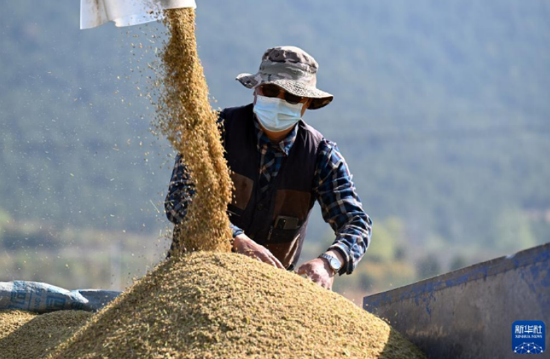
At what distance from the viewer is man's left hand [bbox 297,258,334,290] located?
274 cm

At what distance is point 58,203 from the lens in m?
11.4

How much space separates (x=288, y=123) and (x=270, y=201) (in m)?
0.35

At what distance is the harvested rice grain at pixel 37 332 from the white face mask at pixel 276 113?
1111mm

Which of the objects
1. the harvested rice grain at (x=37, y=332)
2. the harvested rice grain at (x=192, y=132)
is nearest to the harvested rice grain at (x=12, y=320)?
the harvested rice grain at (x=37, y=332)

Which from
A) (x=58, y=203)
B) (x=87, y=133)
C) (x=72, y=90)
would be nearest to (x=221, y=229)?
(x=87, y=133)

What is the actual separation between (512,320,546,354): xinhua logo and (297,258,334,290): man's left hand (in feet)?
3.06

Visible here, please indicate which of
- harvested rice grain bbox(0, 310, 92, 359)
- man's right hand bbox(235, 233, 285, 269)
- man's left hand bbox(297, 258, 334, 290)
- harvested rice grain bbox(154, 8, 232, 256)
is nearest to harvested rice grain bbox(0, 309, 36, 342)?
harvested rice grain bbox(0, 310, 92, 359)

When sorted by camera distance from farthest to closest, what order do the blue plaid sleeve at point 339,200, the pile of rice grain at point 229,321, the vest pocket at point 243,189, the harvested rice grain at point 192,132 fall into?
1. the vest pocket at point 243,189
2. the blue plaid sleeve at point 339,200
3. the harvested rice grain at point 192,132
4. the pile of rice grain at point 229,321

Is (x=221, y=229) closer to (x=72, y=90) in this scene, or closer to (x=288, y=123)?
(x=288, y=123)

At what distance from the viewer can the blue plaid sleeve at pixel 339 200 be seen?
307cm

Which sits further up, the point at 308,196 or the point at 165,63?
the point at 165,63

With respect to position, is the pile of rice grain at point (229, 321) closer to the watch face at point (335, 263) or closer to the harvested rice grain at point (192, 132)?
the harvested rice grain at point (192, 132)

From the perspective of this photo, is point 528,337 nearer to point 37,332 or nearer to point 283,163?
point 283,163

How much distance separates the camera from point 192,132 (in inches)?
104
